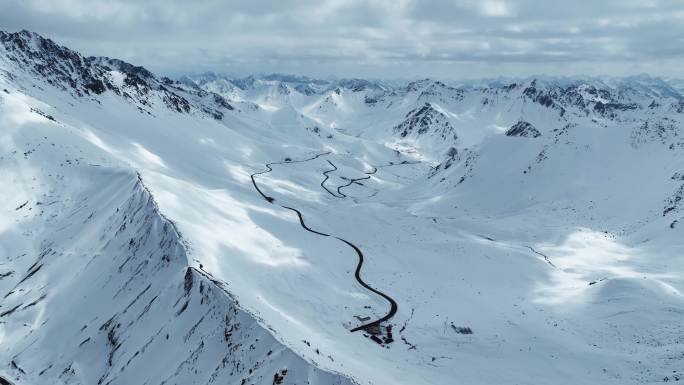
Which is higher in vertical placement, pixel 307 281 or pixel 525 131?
pixel 307 281

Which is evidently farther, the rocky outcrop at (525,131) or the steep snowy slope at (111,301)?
the rocky outcrop at (525,131)

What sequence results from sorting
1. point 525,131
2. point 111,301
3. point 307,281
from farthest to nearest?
1. point 525,131
2. point 307,281
3. point 111,301

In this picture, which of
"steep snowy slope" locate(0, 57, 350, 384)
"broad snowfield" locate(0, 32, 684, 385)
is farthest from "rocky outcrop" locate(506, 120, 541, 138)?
"steep snowy slope" locate(0, 57, 350, 384)

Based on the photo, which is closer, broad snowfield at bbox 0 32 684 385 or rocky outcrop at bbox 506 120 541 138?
broad snowfield at bbox 0 32 684 385

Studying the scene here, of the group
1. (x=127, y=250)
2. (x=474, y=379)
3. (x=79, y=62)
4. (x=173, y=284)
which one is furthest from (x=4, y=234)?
(x=79, y=62)

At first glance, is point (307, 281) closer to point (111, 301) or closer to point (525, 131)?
point (111, 301)

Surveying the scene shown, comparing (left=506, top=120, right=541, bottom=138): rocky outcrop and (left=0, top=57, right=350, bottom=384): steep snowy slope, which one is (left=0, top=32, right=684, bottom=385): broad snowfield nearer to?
(left=0, top=57, right=350, bottom=384): steep snowy slope

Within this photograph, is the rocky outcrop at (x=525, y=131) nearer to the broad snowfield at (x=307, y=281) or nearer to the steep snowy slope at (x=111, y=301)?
the broad snowfield at (x=307, y=281)

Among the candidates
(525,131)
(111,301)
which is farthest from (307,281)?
(525,131)

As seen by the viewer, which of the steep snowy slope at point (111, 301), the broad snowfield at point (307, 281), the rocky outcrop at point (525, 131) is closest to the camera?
the steep snowy slope at point (111, 301)

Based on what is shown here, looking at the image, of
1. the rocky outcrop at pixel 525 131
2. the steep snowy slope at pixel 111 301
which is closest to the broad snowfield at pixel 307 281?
the steep snowy slope at pixel 111 301

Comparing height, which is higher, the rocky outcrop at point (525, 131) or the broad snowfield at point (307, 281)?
the broad snowfield at point (307, 281)

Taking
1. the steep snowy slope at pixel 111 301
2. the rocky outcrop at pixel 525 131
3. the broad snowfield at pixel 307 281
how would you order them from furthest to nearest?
the rocky outcrop at pixel 525 131 < the broad snowfield at pixel 307 281 < the steep snowy slope at pixel 111 301
